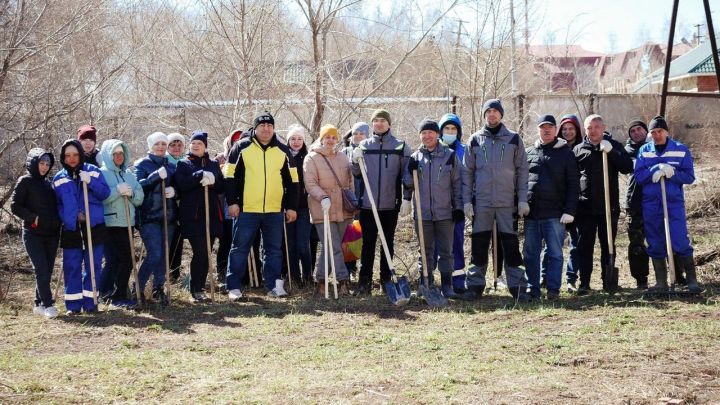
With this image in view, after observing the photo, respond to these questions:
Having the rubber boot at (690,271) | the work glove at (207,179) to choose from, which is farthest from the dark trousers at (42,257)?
the rubber boot at (690,271)

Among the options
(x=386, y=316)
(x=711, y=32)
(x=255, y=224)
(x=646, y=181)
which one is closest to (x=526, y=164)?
(x=646, y=181)

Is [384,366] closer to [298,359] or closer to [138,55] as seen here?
[298,359]

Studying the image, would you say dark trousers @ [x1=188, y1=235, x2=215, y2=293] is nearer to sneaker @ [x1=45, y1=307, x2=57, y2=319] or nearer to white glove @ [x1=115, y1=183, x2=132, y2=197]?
white glove @ [x1=115, y1=183, x2=132, y2=197]

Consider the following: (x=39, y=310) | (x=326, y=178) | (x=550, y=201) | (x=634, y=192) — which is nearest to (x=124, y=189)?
(x=39, y=310)

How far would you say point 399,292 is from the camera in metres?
7.64

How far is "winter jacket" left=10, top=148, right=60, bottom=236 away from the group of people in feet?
0.04

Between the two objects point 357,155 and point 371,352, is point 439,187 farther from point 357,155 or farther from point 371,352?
point 371,352

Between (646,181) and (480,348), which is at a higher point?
(646,181)

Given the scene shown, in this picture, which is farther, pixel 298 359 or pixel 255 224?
pixel 255 224

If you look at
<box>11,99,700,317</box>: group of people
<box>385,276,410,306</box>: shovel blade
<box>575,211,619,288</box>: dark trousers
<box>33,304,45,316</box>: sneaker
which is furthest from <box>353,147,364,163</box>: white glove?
<box>33,304,45,316</box>: sneaker

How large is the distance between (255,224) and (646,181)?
4126 millimetres

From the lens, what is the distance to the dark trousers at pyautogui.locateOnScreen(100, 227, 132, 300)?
785 centimetres

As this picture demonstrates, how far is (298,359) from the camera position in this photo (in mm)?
5660

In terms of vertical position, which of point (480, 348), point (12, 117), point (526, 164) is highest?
point (12, 117)
